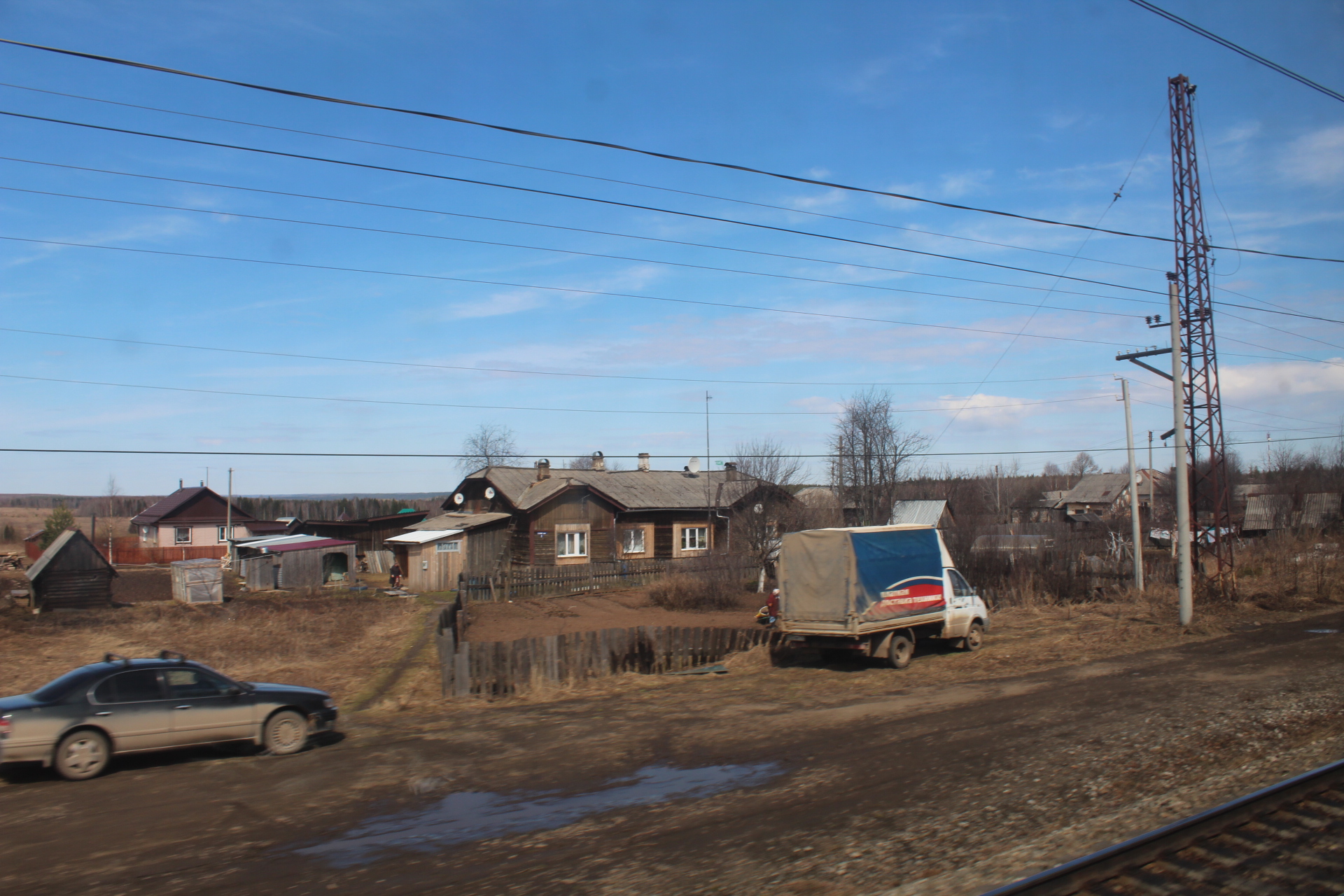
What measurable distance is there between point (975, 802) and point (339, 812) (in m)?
6.83

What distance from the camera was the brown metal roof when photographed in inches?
2427

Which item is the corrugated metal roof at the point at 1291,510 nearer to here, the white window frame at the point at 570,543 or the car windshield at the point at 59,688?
the white window frame at the point at 570,543


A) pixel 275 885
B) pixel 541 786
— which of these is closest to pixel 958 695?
pixel 541 786

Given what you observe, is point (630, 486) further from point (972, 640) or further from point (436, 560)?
point (972, 640)

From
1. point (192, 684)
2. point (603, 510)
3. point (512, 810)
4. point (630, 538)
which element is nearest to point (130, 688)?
point (192, 684)

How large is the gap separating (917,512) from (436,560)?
24.4 meters

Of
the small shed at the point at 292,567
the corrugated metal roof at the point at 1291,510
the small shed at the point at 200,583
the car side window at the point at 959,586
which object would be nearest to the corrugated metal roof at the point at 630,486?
the small shed at the point at 292,567

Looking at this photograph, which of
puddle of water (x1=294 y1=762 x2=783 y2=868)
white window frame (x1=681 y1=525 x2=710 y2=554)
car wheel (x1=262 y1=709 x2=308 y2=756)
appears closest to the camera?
puddle of water (x1=294 y1=762 x2=783 y2=868)

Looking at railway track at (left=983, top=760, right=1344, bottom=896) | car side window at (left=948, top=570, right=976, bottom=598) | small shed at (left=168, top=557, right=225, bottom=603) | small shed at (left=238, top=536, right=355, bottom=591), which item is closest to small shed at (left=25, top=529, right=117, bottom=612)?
small shed at (left=168, top=557, right=225, bottom=603)

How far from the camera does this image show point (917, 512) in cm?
4203

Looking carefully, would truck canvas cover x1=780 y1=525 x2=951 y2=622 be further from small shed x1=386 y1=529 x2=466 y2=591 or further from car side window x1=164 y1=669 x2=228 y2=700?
small shed x1=386 y1=529 x2=466 y2=591

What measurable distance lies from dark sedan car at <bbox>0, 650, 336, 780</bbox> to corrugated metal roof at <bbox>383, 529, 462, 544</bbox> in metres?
27.9

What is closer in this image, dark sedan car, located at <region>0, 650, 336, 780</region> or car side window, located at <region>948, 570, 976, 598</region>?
dark sedan car, located at <region>0, 650, 336, 780</region>

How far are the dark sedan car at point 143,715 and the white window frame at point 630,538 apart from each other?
106 feet
